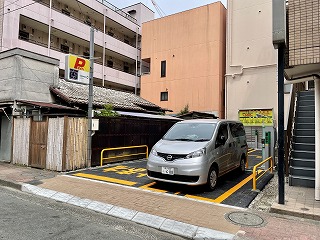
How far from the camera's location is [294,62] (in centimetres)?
499

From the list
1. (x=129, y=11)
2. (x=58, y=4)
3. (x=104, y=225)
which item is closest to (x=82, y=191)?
(x=104, y=225)

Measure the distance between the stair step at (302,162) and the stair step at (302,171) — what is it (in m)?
0.17

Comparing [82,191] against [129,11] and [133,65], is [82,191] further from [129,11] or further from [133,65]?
[129,11]

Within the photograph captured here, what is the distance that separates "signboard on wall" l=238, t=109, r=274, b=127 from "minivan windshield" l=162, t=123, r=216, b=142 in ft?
47.0

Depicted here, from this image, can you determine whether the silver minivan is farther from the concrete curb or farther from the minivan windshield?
the concrete curb

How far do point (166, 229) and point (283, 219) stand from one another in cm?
224

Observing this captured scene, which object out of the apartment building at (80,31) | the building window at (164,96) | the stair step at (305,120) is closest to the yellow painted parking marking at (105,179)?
the stair step at (305,120)

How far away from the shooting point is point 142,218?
4.84m

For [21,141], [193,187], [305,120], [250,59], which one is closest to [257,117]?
[250,59]

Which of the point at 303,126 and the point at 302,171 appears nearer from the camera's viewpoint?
the point at 302,171

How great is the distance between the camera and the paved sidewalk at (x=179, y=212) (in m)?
4.20

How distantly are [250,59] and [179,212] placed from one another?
1940 cm

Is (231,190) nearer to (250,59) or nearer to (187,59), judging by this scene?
(250,59)

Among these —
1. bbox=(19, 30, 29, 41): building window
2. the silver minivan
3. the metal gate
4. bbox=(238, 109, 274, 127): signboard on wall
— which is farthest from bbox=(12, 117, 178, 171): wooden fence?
bbox=(19, 30, 29, 41): building window
